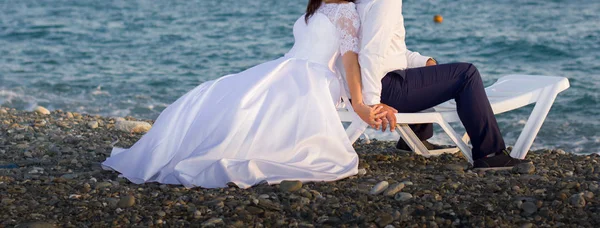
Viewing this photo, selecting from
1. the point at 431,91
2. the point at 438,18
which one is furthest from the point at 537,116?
the point at 438,18

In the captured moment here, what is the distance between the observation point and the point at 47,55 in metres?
17.5

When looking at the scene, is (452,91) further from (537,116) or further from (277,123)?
(277,123)

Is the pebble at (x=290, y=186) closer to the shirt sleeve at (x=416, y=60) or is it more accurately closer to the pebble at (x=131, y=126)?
the shirt sleeve at (x=416, y=60)

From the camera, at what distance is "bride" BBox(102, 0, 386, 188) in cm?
505

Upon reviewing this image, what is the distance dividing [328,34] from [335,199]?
1165mm

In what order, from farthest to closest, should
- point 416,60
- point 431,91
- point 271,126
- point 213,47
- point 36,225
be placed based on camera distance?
point 213,47
point 416,60
point 431,91
point 271,126
point 36,225

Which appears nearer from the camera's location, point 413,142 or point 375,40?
point 375,40

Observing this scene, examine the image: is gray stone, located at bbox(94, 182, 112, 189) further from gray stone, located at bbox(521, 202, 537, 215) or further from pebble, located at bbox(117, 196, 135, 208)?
gray stone, located at bbox(521, 202, 537, 215)

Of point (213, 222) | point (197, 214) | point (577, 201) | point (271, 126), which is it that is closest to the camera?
point (213, 222)

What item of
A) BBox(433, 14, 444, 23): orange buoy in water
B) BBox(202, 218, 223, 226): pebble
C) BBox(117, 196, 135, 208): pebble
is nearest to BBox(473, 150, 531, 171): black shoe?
BBox(202, 218, 223, 226): pebble

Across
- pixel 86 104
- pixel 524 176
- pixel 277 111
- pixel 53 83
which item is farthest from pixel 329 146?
pixel 53 83

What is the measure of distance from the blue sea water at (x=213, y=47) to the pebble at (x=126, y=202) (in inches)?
241

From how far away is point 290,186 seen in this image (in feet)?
15.9

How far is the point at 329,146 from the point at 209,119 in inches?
30.4
